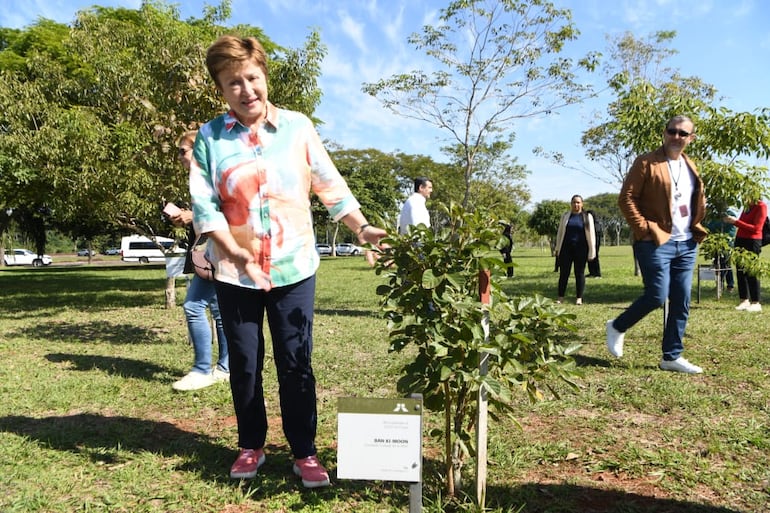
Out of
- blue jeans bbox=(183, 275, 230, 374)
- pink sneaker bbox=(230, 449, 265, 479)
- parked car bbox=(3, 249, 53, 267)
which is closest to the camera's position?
pink sneaker bbox=(230, 449, 265, 479)

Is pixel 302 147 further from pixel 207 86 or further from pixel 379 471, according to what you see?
pixel 207 86

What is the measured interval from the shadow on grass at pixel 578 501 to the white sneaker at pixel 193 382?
261 centimetres

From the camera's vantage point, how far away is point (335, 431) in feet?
10.8

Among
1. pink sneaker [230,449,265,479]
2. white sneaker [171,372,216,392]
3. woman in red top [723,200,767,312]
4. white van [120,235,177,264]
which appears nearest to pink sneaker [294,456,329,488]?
pink sneaker [230,449,265,479]

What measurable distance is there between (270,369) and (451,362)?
120 inches

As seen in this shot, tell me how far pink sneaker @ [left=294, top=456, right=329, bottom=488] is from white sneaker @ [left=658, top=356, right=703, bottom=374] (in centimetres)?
319

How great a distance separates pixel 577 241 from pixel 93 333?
23.7ft

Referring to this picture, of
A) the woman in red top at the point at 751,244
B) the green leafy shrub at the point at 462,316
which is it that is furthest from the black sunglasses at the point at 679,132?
the woman in red top at the point at 751,244

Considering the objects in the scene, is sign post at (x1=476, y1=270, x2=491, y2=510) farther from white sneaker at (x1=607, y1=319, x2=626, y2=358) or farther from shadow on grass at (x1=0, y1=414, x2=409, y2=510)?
white sneaker at (x1=607, y1=319, x2=626, y2=358)

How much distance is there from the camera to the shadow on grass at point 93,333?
21.7 ft

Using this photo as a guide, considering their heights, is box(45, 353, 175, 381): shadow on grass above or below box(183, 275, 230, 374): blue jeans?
below

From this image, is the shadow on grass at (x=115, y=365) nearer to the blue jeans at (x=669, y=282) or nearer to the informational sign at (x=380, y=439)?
the informational sign at (x=380, y=439)

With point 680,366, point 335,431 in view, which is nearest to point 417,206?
point 680,366

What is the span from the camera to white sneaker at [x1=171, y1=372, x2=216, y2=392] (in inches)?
165
